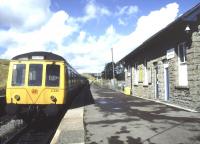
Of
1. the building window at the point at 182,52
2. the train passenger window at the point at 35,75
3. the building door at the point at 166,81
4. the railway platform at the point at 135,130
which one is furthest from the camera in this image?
the building door at the point at 166,81

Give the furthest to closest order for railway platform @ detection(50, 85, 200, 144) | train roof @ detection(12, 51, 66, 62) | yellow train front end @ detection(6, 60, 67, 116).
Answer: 1. train roof @ detection(12, 51, 66, 62)
2. yellow train front end @ detection(6, 60, 67, 116)
3. railway platform @ detection(50, 85, 200, 144)

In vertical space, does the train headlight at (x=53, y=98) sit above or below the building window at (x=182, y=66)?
below

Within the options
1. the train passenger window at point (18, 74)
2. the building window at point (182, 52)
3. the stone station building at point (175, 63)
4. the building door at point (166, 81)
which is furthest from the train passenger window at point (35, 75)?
the building door at point (166, 81)

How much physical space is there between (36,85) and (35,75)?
1.51 feet

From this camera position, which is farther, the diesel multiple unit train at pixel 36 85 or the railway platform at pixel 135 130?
the diesel multiple unit train at pixel 36 85

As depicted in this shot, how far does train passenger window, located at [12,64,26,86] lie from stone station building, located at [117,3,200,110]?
21.8ft

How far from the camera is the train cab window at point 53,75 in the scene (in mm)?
13044

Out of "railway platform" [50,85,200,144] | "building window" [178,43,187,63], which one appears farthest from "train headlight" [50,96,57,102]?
"building window" [178,43,187,63]

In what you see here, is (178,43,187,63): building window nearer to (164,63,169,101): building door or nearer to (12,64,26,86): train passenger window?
(164,63,169,101): building door

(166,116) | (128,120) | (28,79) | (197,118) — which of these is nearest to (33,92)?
(28,79)

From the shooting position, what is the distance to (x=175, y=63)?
15.5m

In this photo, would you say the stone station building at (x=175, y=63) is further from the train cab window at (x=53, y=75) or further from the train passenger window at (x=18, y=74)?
the train passenger window at (x=18, y=74)

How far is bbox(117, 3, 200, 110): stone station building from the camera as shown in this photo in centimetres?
1301

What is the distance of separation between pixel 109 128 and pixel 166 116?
3.05 meters
